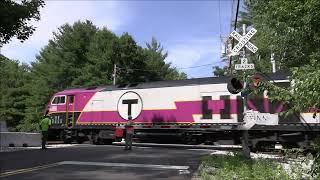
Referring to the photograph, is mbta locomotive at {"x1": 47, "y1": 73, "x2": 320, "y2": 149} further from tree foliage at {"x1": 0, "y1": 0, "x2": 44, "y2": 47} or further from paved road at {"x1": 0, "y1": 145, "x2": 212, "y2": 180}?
tree foliage at {"x1": 0, "y1": 0, "x2": 44, "y2": 47}

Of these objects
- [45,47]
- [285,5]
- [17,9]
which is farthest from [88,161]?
[45,47]

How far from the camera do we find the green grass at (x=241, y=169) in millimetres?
9375

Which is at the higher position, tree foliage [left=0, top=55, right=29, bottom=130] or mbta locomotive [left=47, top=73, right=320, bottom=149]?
tree foliage [left=0, top=55, right=29, bottom=130]

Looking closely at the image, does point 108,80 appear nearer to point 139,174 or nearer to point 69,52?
point 69,52

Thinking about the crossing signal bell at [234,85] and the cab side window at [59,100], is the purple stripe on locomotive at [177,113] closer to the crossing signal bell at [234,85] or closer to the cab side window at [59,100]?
the cab side window at [59,100]

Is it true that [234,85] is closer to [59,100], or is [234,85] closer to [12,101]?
[59,100]

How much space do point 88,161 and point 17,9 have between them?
5.71 metres

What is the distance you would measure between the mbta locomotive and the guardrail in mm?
3229

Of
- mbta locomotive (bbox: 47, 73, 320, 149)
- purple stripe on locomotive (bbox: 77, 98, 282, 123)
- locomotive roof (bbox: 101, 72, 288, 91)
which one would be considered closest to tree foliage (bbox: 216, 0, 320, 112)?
locomotive roof (bbox: 101, 72, 288, 91)

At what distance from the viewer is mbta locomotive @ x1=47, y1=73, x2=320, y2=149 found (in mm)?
23141

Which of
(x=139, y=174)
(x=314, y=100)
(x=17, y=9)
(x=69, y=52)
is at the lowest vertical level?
(x=139, y=174)

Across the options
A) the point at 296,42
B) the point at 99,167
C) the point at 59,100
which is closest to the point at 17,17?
the point at 99,167

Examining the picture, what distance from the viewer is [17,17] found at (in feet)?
57.7

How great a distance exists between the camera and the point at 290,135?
22812mm
